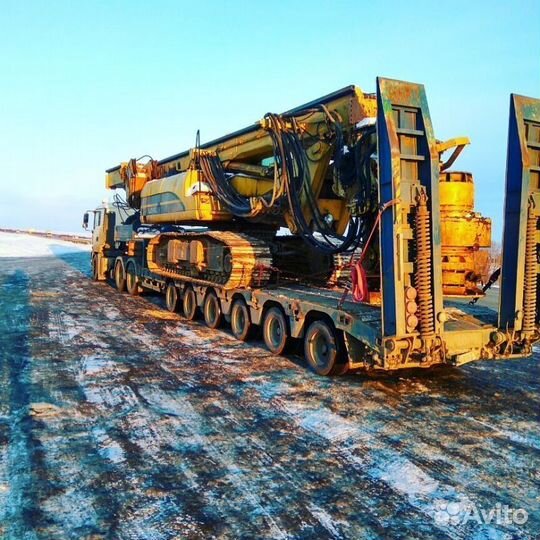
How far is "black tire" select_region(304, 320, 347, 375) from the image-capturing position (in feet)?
22.9

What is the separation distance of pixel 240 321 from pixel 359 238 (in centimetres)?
304

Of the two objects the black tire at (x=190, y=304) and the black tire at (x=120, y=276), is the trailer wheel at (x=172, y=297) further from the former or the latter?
the black tire at (x=120, y=276)

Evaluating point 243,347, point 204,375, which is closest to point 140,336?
point 243,347

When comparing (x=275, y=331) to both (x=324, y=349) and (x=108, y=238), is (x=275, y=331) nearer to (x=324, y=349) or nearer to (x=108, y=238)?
(x=324, y=349)

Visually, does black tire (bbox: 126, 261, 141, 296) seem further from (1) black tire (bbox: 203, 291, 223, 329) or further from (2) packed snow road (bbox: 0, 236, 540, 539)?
(2) packed snow road (bbox: 0, 236, 540, 539)

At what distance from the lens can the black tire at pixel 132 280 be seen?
49.7 feet

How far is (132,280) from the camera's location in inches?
608

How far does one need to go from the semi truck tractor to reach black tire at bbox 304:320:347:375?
0.02m

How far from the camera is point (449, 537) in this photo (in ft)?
11.5

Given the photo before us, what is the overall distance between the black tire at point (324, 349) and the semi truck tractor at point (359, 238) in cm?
2

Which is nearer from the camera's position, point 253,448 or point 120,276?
point 253,448

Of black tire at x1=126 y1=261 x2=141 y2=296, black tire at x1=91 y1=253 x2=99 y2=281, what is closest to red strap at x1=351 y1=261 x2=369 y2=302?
black tire at x1=126 y1=261 x2=141 y2=296

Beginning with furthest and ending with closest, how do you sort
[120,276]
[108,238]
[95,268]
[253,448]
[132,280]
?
[95,268]
[108,238]
[120,276]
[132,280]
[253,448]

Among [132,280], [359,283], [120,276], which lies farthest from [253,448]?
[120,276]
